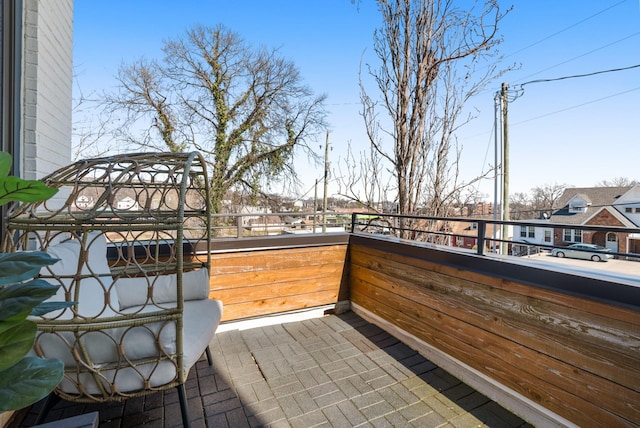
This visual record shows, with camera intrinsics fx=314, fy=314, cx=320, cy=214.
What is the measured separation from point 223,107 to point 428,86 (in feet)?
24.3

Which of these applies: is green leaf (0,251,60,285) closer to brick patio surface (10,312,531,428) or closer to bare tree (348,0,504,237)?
brick patio surface (10,312,531,428)

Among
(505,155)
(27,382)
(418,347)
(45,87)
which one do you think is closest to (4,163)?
(27,382)

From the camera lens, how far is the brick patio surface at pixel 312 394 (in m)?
1.54

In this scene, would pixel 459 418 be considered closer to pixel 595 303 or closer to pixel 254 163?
pixel 595 303

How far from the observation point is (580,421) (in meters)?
1.35

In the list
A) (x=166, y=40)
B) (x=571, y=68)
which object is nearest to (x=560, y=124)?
(x=571, y=68)

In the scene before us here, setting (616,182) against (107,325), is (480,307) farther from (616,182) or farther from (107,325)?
(616,182)

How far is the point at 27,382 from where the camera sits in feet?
1.82

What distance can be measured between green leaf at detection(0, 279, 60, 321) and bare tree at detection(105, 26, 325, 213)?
8.60 m

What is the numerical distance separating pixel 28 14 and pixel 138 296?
1.56 meters

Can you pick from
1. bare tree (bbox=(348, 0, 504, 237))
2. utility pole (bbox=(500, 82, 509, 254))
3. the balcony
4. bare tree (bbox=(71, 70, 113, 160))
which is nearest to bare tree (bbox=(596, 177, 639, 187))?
utility pole (bbox=(500, 82, 509, 254))

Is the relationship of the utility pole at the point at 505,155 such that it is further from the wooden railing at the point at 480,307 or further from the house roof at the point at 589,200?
the wooden railing at the point at 480,307

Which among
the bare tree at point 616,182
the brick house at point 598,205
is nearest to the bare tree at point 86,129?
the brick house at point 598,205

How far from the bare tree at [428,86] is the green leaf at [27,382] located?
123 inches
